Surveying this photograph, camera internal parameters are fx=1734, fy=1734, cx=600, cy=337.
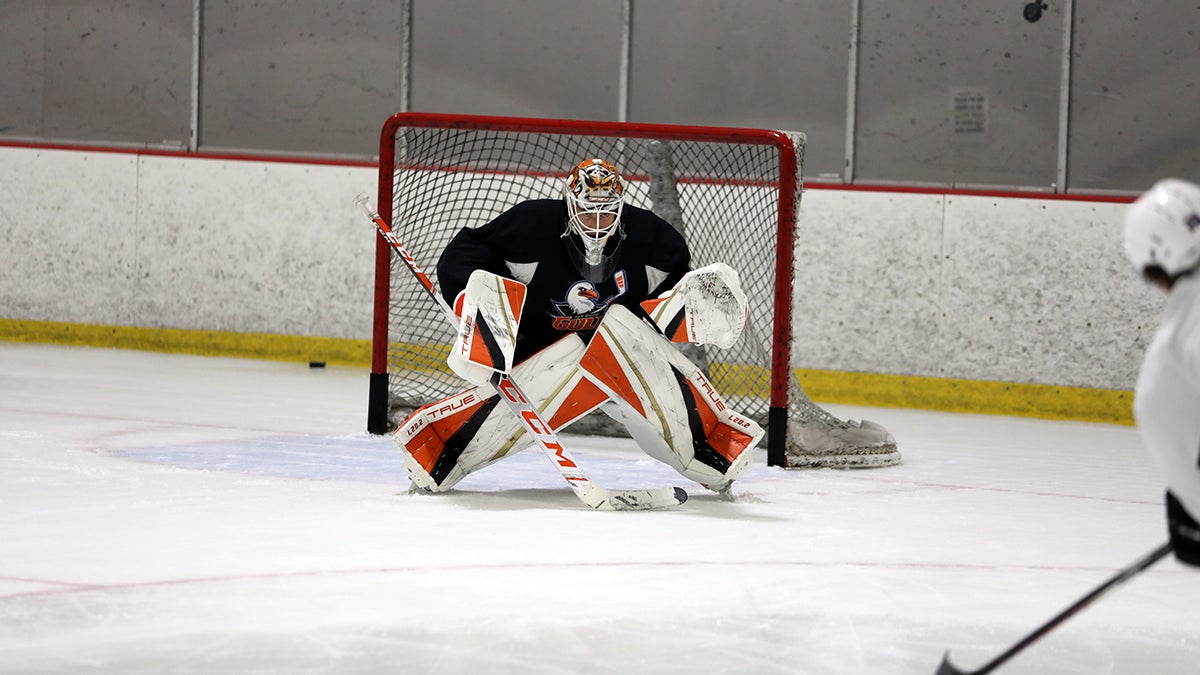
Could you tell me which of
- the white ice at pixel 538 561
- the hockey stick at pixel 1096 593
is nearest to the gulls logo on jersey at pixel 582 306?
the white ice at pixel 538 561

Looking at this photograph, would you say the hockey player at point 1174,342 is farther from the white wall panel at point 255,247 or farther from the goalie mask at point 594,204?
the white wall panel at point 255,247

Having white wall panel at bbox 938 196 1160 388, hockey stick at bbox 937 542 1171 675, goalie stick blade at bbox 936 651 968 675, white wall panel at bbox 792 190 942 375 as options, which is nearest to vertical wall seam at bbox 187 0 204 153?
white wall panel at bbox 792 190 942 375

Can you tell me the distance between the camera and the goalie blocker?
4.52 metres

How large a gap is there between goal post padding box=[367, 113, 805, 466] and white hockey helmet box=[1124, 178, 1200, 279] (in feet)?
11.0

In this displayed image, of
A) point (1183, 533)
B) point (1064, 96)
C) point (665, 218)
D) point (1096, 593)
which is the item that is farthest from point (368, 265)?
point (1183, 533)

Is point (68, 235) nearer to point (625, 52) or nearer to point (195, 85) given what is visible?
point (195, 85)

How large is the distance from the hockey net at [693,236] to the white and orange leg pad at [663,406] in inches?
29.6

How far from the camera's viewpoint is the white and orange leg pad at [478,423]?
4.50 meters

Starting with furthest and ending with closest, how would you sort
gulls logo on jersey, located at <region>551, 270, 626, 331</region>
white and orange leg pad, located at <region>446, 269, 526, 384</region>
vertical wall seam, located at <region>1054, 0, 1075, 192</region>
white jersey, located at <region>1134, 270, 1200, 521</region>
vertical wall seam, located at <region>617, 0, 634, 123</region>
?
1. vertical wall seam, located at <region>617, 0, 634, 123</region>
2. vertical wall seam, located at <region>1054, 0, 1075, 192</region>
3. gulls logo on jersey, located at <region>551, 270, 626, 331</region>
4. white and orange leg pad, located at <region>446, 269, 526, 384</region>
5. white jersey, located at <region>1134, 270, 1200, 521</region>

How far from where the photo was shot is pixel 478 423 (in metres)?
4.52

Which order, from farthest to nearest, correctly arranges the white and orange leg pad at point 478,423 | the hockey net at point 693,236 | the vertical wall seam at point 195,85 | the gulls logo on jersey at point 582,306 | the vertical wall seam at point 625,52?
1. the vertical wall seam at point 195,85
2. the vertical wall seam at point 625,52
3. the hockey net at point 693,236
4. the gulls logo on jersey at point 582,306
5. the white and orange leg pad at point 478,423

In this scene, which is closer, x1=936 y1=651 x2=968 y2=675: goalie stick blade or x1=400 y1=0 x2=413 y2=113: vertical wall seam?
x1=936 y1=651 x2=968 y2=675: goalie stick blade

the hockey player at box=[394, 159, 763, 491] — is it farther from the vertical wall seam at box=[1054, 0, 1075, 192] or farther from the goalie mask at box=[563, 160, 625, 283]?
the vertical wall seam at box=[1054, 0, 1075, 192]

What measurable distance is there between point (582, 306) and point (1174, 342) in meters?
2.70
